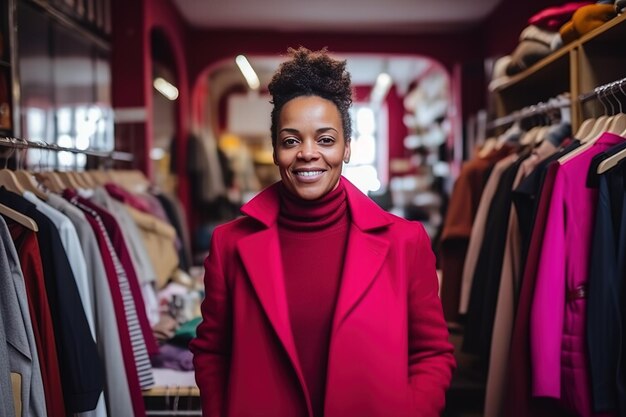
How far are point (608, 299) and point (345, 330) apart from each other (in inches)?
32.5

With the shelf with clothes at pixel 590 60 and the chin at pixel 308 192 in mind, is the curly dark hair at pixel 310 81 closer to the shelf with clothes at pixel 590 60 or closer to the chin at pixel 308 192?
A: the chin at pixel 308 192

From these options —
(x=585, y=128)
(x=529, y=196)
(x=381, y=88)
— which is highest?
(x=381, y=88)

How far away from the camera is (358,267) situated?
1.40 meters

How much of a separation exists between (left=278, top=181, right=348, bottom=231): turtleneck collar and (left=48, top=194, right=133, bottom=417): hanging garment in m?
0.94

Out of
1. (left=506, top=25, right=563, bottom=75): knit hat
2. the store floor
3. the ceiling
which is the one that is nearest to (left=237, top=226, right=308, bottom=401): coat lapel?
the store floor

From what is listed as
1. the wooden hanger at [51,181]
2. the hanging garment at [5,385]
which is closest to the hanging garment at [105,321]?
the wooden hanger at [51,181]

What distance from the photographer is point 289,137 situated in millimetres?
1444

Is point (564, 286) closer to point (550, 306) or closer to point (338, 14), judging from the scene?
point (550, 306)

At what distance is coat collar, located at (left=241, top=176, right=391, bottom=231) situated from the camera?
146 cm

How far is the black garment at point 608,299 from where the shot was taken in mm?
1670

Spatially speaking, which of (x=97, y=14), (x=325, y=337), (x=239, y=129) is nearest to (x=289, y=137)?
(x=325, y=337)

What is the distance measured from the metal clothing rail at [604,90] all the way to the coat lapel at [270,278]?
1241 mm

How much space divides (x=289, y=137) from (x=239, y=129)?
10477 mm

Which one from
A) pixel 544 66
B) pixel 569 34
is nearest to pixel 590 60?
pixel 569 34
